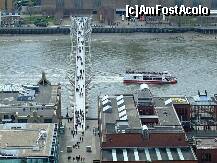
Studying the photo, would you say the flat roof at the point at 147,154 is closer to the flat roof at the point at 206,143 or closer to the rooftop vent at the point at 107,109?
the flat roof at the point at 206,143

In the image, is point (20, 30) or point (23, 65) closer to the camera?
point (23, 65)

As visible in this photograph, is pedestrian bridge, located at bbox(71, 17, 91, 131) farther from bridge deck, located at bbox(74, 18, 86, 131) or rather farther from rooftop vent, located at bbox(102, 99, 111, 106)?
rooftop vent, located at bbox(102, 99, 111, 106)

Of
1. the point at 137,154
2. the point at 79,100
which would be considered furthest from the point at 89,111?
the point at 137,154

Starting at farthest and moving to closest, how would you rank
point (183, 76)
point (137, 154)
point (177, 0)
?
point (177, 0) → point (183, 76) → point (137, 154)

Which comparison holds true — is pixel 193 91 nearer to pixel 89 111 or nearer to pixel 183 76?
pixel 183 76

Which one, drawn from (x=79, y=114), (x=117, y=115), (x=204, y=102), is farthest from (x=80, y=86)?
(x=117, y=115)

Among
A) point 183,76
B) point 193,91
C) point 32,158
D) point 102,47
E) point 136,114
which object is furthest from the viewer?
point 102,47
